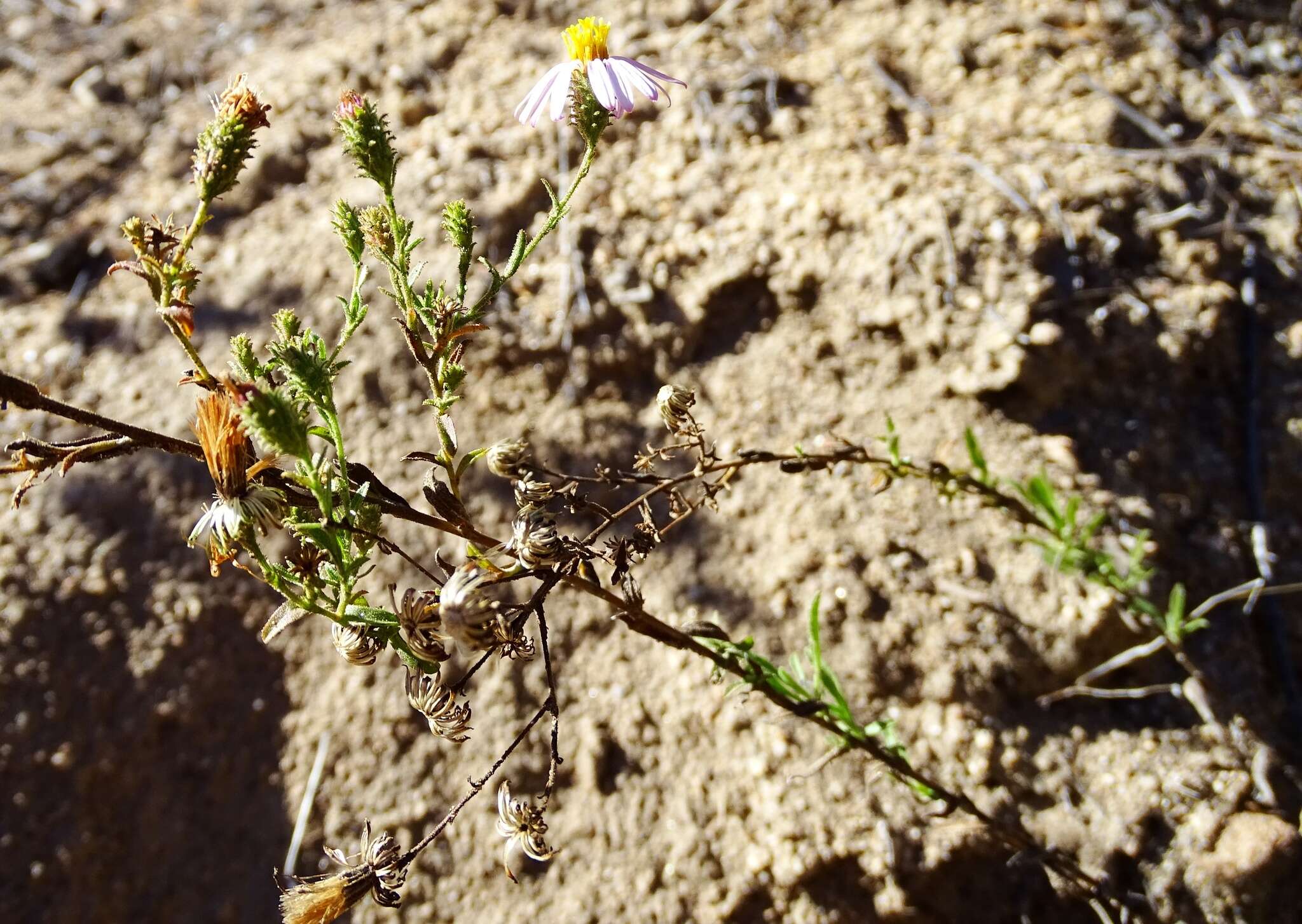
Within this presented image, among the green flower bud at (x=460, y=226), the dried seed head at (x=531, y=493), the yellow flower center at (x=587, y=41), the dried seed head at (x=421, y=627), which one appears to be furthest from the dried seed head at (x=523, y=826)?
the yellow flower center at (x=587, y=41)

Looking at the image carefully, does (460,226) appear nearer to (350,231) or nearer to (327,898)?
(350,231)

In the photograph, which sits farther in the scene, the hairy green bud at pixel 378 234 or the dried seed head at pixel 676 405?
the dried seed head at pixel 676 405

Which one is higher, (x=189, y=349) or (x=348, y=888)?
(x=189, y=349)

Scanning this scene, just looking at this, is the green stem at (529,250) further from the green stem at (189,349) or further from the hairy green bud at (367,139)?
the green stem at (189,349)

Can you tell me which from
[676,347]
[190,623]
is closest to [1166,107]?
[676,347]

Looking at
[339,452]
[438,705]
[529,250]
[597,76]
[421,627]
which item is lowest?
[438,705]

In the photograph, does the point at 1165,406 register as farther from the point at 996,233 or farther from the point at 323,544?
the point at 323,544

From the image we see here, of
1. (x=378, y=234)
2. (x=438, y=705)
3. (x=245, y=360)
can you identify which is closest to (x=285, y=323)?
(x=245, y=360)

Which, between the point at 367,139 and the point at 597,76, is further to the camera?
the point at 597,76
